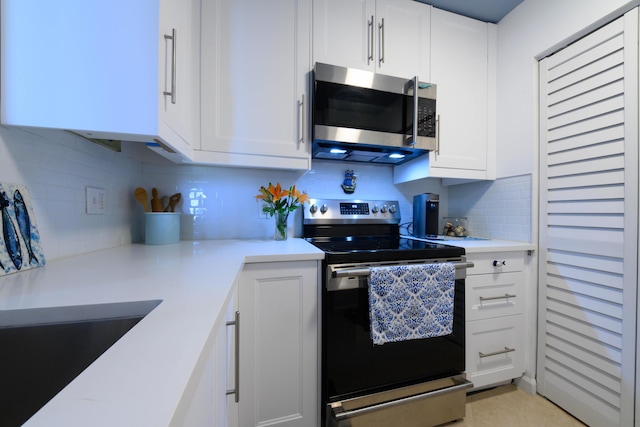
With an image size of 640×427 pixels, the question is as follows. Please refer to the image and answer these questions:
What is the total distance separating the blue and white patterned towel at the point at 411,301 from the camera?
1.09 metres

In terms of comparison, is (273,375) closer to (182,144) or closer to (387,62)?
(182,144)

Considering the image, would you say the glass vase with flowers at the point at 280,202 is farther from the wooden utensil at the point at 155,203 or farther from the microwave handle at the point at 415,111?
the microwave handle at the point at 415,111

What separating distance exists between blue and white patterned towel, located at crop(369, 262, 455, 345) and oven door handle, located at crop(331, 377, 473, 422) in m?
0.29

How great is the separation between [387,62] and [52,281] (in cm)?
174

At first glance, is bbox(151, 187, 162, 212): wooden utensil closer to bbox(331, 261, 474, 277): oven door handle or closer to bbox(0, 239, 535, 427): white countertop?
bbox(0, 239, 535, 427): white countertop

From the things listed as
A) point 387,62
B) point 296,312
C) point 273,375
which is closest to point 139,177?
point 296,312

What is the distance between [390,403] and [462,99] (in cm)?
182

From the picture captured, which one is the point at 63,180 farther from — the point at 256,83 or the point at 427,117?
the point at 427,117

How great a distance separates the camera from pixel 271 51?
4.28 feet

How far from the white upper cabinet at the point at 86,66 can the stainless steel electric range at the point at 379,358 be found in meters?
0.85

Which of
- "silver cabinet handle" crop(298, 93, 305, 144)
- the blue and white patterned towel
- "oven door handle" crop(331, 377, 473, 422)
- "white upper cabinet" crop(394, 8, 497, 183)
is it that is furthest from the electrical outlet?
"white upper cabinet" crop(394, 8, 497, 183)

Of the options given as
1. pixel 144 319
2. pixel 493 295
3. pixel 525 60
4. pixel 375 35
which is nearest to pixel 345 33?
pixel 375 35

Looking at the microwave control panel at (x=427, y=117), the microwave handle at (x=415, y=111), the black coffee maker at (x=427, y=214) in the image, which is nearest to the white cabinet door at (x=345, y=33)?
the microwave handle at (x=415, y=111)

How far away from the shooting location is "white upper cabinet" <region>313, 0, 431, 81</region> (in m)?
1.37
